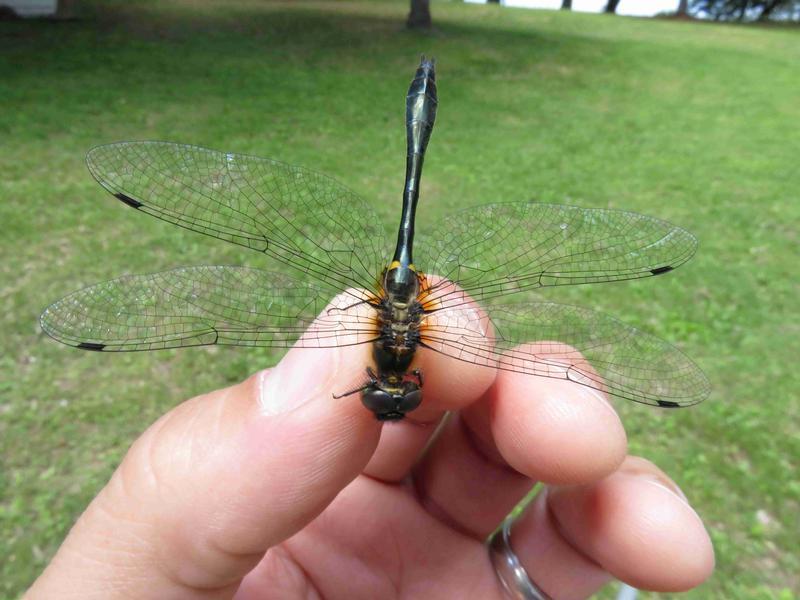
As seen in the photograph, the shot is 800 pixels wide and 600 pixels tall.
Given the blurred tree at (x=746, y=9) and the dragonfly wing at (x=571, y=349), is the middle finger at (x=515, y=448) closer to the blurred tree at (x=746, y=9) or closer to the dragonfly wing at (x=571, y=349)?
the dragonfly wing at (x=571, y=349)

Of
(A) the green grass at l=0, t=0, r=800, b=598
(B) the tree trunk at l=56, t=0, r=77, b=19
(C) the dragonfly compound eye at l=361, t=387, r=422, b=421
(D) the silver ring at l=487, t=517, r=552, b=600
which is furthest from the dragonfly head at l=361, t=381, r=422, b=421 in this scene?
(B) the tree trunk at l=56, t=0, r=77, b=19

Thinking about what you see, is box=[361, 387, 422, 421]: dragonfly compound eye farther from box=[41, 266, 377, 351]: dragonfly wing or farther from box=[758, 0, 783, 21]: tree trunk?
box=[758, 0, 783, 21]: tree trunk

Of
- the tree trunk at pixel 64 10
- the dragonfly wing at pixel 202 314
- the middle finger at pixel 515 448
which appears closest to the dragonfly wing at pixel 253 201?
the dragonfly wing at pixel 202 314

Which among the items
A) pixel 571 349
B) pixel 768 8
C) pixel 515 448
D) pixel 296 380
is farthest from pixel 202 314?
pixel 768 8

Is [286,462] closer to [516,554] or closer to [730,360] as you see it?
[516,554]

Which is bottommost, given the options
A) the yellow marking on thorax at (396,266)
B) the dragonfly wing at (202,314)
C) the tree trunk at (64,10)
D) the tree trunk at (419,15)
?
the dragonfly wing at (202,314)

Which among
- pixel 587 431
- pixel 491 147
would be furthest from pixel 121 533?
pixel 491 147

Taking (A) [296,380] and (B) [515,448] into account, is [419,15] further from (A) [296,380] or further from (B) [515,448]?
(A) [296,380]

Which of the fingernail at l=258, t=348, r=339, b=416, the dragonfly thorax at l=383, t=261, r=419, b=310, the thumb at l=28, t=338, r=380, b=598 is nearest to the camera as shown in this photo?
the thumb at l=28, t=338, r=380, b=598
